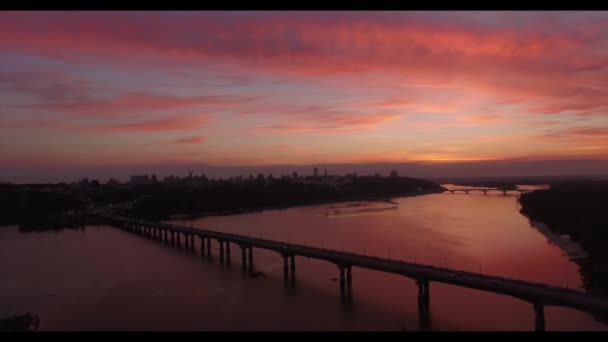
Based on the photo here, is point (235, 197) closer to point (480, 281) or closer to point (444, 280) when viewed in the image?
point (444, 280)

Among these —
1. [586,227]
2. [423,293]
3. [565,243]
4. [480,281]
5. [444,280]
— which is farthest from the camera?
[586,227]

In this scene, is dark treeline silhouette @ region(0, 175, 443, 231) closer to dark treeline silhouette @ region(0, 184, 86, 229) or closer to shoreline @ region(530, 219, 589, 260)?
dark treeline silhouette @ region(0, 184, 86, 229)

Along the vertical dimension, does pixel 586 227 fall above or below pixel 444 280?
below

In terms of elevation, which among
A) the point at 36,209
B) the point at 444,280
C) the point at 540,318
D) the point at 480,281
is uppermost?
the point at 480,281

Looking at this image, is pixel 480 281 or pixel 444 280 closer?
pixel 480 281

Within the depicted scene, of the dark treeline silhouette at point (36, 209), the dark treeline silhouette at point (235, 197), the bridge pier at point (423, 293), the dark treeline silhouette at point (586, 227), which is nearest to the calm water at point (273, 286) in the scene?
the bridge pier at point (423, 293)

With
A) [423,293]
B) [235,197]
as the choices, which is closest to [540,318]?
[423,293]

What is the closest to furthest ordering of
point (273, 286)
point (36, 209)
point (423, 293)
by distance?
point (423, 293), point (273, 286), point (36, 209)

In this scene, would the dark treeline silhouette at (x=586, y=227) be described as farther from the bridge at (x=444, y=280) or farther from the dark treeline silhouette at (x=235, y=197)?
the dark treeline silhouette at (x=235, y=197)
